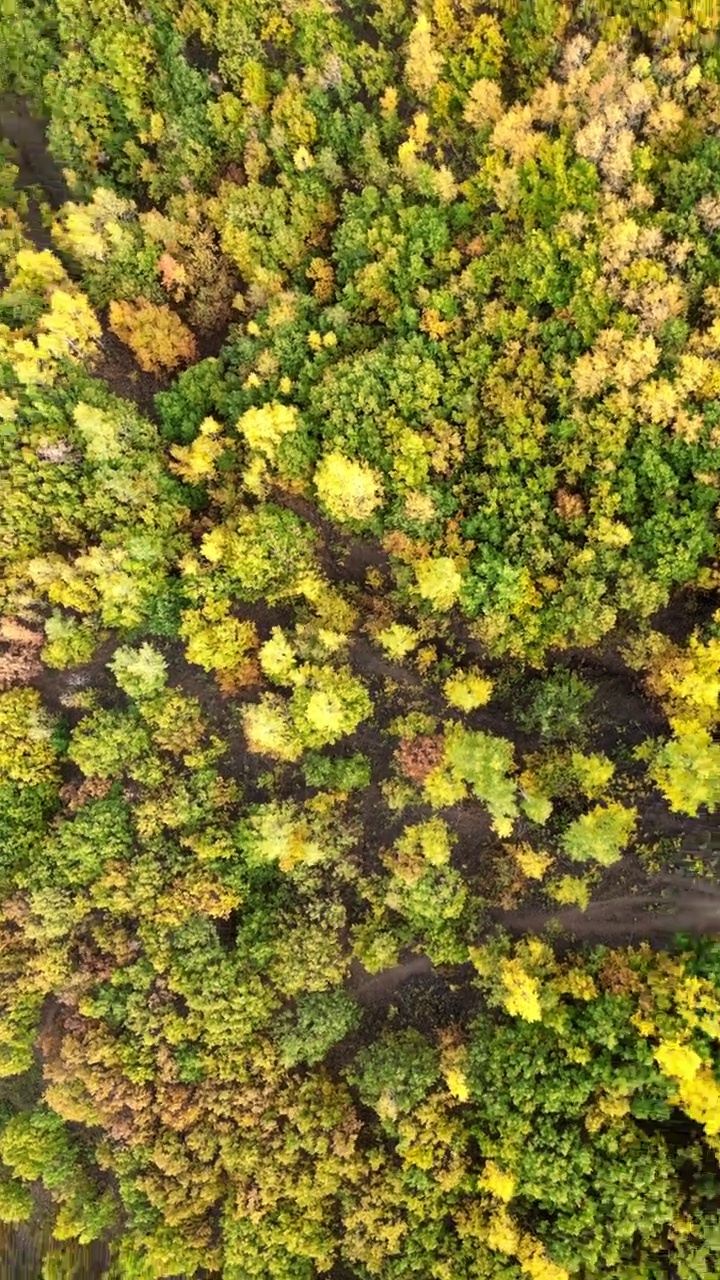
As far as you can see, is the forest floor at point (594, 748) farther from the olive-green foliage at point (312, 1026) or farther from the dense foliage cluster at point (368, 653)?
the olive-green foliage at point (312, 1026)

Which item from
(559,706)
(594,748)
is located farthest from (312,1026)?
(559,706)

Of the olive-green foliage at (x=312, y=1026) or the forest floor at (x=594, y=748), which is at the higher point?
the forest floor at (x=594, y=748)

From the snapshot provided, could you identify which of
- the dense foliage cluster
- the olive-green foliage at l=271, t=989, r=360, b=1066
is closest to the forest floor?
the dense foliage cluster

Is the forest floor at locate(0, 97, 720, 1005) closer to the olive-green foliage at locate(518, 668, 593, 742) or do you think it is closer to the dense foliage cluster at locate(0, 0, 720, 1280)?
the dense foliage cluster at locate(0, 0, 720, 1280)

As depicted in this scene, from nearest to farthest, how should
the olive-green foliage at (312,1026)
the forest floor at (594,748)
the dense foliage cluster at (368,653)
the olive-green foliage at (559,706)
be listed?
1. the dense foliage cluster at (368,653)
2. the olive-green foliage at (559,706)
3. the olive-green foliage at (312,1026)
4. the forest floor at (594,748)

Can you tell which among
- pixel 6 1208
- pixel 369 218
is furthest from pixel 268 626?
pixel 6 1208

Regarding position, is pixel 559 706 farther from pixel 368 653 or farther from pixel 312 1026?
pixel 312 1026

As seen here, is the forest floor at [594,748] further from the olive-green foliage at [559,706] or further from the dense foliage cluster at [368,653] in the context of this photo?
the olive-green foliage at [559,706]

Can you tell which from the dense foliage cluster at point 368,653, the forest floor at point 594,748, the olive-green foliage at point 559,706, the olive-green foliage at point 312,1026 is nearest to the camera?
the dense foliage cluster at point 368,653

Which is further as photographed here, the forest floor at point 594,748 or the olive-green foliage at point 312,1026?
the forest floor at point 594,748

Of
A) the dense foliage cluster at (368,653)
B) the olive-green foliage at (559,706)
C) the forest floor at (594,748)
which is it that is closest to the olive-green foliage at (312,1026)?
the dense foliage cluster at (368,653)
